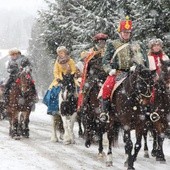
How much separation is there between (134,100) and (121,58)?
3.41 feet

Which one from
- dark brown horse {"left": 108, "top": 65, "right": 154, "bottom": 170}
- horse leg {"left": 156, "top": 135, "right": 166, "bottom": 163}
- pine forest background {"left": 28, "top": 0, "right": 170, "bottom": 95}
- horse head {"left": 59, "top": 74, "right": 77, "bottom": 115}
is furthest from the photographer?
pine forest background {"left": 28, "top": 0, "right": 170, "bottom": 95}

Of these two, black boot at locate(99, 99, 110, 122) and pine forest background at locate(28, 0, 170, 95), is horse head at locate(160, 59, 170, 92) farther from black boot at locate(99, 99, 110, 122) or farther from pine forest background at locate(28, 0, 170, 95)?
pine forest background at locate(28, 0, 170, 95)

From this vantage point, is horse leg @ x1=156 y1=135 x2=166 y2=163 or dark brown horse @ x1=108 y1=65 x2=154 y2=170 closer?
dark brown horse @ x1=108 y1=65 x2=154 y2=170

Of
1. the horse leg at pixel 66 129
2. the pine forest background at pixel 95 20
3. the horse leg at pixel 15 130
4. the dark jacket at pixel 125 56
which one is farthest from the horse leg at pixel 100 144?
the pine forest background at pixel 95 20

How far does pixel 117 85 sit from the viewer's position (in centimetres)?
902

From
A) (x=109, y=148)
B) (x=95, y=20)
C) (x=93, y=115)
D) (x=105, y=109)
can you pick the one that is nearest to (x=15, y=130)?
(x=93, y=115)

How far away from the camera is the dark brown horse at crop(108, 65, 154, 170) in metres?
8.13

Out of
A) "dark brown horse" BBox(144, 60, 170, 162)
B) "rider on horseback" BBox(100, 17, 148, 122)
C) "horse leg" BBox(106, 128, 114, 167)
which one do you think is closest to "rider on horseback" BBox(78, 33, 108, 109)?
"rider on horseback" BBox(100, 17, 148, 122)

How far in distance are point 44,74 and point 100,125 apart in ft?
171

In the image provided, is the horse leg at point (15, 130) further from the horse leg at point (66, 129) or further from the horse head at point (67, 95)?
the horse head at point (67, 95)

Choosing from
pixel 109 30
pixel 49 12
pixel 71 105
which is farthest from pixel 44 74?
pixel 71 105

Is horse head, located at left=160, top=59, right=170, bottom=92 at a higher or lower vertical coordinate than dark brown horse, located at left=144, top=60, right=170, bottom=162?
higher

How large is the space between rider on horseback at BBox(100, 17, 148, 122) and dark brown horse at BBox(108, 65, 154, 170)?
33 centimetres

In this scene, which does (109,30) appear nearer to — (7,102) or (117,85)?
(7,102)
